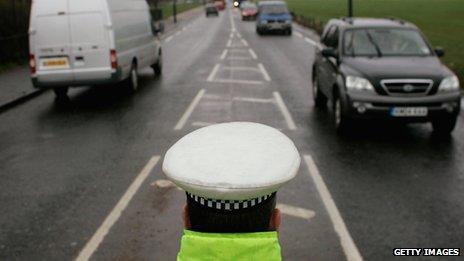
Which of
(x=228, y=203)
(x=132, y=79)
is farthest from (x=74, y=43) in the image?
(x=228, y=203)

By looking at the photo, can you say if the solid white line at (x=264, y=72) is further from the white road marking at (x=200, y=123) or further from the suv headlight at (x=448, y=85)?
the suv headlight at (x=448, y=85)

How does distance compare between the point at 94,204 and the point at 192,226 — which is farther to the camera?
the point at 94,204

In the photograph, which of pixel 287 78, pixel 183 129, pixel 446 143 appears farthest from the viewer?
pixel 287 78

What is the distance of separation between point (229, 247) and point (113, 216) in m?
3.96

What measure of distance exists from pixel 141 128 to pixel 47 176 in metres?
2.86

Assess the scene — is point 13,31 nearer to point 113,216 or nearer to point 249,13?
point 113,216

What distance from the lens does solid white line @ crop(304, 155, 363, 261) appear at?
4.87m

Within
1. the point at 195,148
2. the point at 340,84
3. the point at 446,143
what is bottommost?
the point at 446,143

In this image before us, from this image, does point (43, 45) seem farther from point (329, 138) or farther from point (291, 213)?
point (291, 213)

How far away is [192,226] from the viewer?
2.36 m

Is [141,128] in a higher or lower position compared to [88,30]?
lower

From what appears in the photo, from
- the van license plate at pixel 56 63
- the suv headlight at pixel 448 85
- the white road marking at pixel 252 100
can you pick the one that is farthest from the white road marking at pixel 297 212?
the van license plate at pixel 56 63

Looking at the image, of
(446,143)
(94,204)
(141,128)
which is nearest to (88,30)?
(141,128)

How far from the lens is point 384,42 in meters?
9.89
